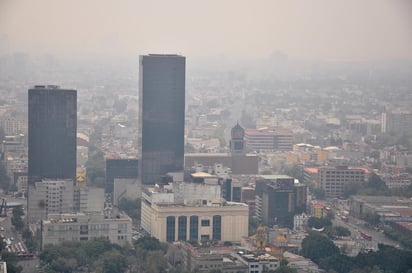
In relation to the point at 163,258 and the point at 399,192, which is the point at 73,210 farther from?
the point at 399,192

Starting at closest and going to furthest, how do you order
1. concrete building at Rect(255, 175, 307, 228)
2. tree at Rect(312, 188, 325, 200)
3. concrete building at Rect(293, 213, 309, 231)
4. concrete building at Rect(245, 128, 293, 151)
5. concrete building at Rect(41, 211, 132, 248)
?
concrete building at Rect(41, 211, 132, 248)
concrete building at Rect(293, 213, 309, 231)
concrete building at Rect(255, 175, 307, 228)
tree at Rect(312, 188, 325, 200)
concrete building at Rect(245, 128, 293, 151)

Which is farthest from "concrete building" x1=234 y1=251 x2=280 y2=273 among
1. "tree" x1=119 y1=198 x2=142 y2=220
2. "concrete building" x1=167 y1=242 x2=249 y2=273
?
"tree" x1=119 y1=198 x2=142 y2=220

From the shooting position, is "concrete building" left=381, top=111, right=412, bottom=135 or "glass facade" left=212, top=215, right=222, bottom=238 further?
"concrete building" left=381, top=111, right=412, bottom=135

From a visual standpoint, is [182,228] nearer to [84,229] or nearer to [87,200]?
[84,229]

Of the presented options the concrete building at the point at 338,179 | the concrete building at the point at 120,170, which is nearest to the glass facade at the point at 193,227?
the concrete building at the point at 120,170

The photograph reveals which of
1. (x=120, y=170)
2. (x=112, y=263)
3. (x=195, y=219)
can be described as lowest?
(x=112, y=263)

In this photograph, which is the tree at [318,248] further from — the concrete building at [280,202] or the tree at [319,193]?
the tree at [319,193]

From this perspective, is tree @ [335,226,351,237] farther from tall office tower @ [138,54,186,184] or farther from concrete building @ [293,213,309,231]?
tall office tower @ [138,54,186,184]

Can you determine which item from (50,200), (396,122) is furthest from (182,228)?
(396,122)
